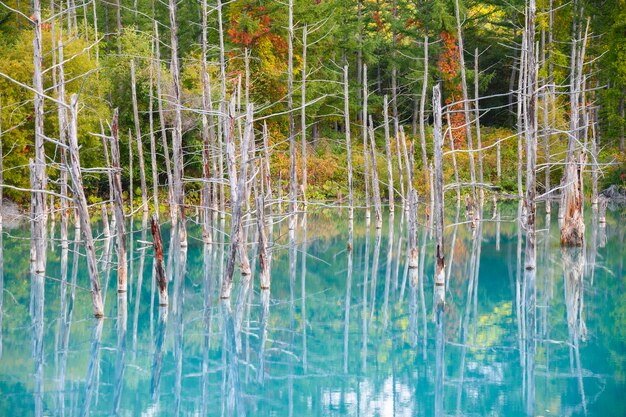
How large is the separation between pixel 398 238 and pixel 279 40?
53.1 ft

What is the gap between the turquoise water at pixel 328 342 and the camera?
29.5 feet

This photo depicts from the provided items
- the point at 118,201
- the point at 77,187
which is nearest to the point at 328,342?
the point at 118,201

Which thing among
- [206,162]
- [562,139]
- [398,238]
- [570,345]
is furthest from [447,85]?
[570,345]

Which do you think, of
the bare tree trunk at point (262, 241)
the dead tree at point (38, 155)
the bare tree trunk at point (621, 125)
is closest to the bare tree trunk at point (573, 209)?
the bare tree trunk at point (262, 241)

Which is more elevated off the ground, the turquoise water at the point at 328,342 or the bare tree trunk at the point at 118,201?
the bare tree trunk at the point at 118,201

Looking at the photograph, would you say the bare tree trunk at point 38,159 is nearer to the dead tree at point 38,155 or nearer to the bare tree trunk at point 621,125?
the dead tree at point 38,155

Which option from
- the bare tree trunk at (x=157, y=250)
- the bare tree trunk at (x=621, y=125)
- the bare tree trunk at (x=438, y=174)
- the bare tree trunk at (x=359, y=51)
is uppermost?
the bare tree trunk at (x=359, y=51)

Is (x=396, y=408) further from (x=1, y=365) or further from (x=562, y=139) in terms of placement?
(x=562, y=139)

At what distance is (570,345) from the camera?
1126 centimetres

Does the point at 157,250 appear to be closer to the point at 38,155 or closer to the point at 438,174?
the point at 38,155

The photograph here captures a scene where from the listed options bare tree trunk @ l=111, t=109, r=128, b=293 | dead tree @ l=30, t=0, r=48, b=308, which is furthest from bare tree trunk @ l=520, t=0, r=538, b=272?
dead tree @ l=30, t=0, r=48, b=308

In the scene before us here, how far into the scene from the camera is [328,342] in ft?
38.2

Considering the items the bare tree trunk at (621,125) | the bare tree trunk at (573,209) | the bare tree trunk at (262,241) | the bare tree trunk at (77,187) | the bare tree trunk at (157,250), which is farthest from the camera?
the bare tree trunk at (621,125)

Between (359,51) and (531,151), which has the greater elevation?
(359,51)
